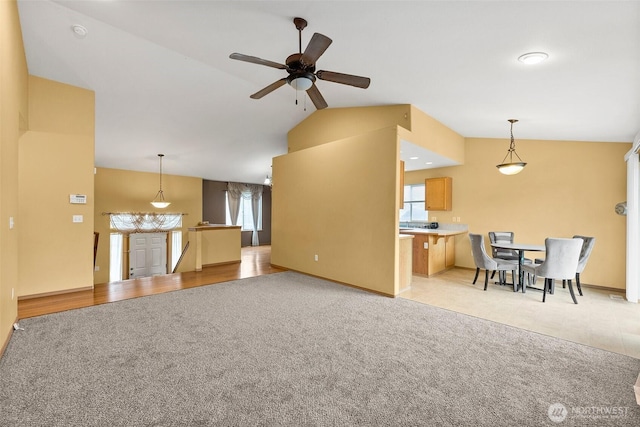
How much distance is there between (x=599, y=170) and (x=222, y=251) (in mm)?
7710

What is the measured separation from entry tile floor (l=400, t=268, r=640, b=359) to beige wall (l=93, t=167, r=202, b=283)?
7.81 meters

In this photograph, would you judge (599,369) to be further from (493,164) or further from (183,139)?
(183,139)

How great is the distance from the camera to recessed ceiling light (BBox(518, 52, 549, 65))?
8.71 feet

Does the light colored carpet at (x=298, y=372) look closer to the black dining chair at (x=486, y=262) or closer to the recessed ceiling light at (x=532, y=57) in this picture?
the black dining chair at (x=486, y=262)

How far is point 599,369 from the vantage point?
2.40 metres

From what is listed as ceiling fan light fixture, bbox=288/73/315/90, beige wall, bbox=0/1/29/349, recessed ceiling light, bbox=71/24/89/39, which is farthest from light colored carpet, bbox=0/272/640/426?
recessed ceiling light, bbox=71/24/89/39

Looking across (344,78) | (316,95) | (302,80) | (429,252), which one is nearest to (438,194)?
(429,252)

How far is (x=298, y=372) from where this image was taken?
2.31 metres

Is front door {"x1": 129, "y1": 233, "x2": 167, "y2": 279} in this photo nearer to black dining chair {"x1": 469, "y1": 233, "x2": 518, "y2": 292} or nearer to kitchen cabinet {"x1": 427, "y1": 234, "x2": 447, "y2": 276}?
kitchen cabinet {"x1": 427, "y1": 234, "x2": 447, "y2": 276}

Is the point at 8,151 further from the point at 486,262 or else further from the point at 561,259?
the point at 561,259

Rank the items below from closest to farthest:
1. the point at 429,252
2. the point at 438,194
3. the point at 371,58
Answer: the point at 371,58 → the point at 429,252 → the point at 438,194

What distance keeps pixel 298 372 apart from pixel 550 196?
229 inches

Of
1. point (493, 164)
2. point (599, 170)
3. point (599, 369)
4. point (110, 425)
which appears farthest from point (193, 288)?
point (599, 170)

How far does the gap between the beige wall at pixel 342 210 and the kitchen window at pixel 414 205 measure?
2979mm
